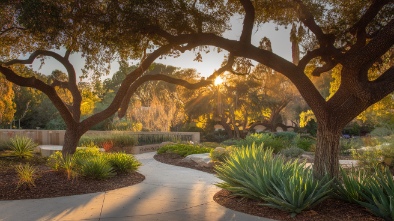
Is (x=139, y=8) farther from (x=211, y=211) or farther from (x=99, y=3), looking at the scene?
(x=211, y=211)

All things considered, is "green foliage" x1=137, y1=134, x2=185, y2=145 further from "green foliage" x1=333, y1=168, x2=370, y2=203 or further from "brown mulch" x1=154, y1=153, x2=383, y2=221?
"green foliage" x1=333, y1=168, x2=370, y2=203

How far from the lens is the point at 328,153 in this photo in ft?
32.7

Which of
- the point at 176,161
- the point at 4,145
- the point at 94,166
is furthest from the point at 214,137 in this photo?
the point at 94,166

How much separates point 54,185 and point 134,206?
112 inches

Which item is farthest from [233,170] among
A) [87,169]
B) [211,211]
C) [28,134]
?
[28,134]

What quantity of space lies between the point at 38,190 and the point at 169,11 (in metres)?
5.47

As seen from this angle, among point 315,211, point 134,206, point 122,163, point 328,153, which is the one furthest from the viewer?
point 122,163

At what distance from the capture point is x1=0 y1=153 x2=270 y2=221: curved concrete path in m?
7.79

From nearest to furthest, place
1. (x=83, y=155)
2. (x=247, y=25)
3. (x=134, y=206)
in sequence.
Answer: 1. (x=134, y=206)
2. (x=247, y=25)
3. (x=83, y=155)

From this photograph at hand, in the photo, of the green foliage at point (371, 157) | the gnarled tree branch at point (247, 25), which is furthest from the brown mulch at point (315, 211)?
the green foliage at point (371, 157)

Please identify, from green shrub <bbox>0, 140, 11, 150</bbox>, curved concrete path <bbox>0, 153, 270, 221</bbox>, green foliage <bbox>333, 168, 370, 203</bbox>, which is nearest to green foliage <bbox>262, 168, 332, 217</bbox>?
green foliage <bbox>333, 168, 370, 203</bbox>

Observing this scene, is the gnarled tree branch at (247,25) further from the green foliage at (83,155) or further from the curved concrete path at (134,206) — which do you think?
the green foliage at (83,155)

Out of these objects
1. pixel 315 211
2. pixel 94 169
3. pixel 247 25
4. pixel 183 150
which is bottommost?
pixel 315 211

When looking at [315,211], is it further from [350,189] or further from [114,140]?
[114,140]
